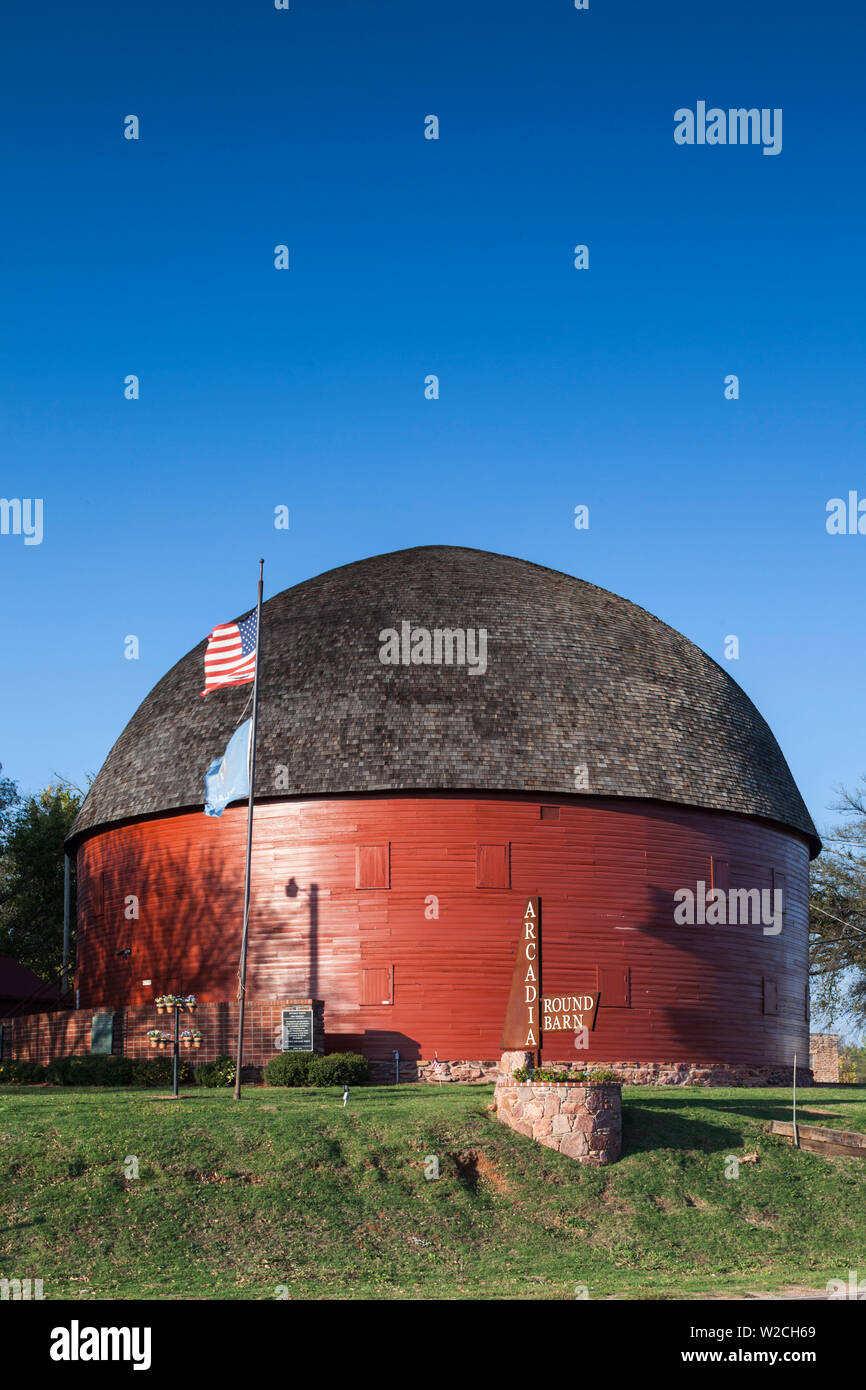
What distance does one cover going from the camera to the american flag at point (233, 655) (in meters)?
27.9

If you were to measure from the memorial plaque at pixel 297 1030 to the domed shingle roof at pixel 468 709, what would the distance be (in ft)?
16.8

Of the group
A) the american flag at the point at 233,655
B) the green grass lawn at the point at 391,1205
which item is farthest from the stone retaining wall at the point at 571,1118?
the american flag at the point at 233,655

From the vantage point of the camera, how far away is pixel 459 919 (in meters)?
31.7

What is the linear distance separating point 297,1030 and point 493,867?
5.72 meters

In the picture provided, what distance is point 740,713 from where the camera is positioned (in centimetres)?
3753

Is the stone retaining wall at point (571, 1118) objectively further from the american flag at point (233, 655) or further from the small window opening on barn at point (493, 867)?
the american flag at point (233, 655)

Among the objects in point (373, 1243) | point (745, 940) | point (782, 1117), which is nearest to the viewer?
point (373, 1243)

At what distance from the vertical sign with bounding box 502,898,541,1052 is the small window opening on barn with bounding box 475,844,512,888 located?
23.2ft

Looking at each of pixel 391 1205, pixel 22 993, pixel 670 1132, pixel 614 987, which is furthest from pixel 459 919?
pixel 22 993

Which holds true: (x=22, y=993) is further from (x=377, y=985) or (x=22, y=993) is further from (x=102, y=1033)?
(x=377, y=985)

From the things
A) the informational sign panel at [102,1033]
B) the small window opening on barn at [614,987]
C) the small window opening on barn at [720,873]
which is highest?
the small window opening on barn at [720,873]
